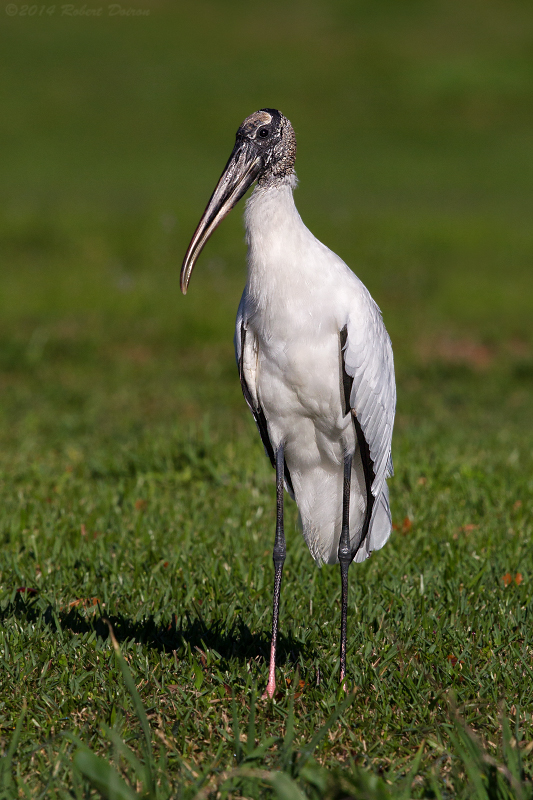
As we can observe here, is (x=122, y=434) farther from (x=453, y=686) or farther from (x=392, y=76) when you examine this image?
(x=392, y=76)

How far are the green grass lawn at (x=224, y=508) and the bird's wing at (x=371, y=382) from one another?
634 millimetres

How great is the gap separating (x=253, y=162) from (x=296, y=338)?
2.01 feet

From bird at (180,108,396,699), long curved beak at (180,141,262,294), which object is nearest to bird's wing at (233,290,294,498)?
bird at (180,108,396,699)

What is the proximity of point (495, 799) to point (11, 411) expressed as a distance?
5521 mm

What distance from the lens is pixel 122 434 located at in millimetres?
6062

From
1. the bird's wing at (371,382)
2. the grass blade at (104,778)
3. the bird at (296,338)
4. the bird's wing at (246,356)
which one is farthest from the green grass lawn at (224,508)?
the bird's wing at (246,356)

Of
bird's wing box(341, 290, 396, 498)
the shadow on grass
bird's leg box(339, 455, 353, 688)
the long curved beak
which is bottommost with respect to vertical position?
Result: the shadow on grass

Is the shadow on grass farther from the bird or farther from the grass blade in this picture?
the grass blade

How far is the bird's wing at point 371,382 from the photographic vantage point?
9.25 feet

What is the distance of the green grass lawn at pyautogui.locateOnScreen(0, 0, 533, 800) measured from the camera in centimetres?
235

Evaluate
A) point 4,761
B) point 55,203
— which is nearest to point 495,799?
point 4,761

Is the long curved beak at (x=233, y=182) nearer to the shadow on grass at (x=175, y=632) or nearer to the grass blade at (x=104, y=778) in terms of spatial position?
the shadow on grass at (x=175, y=632)

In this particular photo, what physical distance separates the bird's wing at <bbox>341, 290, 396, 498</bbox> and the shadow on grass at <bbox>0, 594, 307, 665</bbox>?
0.67 metres

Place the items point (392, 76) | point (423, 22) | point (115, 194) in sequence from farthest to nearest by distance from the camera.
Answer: point (423, 22) → point (392, 76) → point (115, 194)
